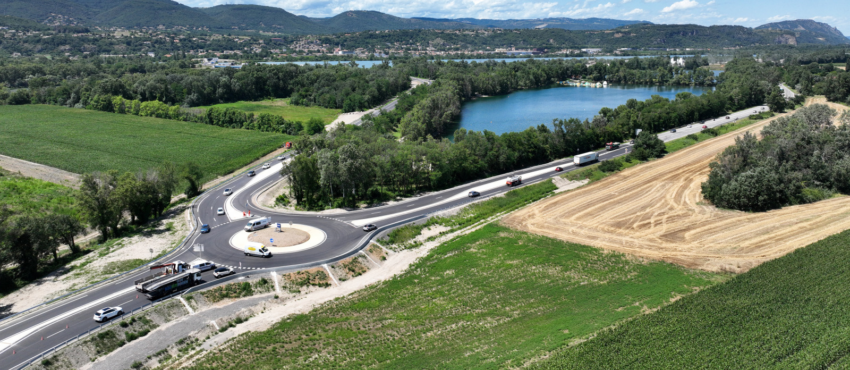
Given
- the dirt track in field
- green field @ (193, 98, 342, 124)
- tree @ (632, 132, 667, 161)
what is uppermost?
green field @ (193, 98, 342, 124)

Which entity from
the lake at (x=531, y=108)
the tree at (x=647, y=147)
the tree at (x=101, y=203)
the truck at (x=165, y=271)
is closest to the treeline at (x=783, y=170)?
the tree at (x=647, y=147)

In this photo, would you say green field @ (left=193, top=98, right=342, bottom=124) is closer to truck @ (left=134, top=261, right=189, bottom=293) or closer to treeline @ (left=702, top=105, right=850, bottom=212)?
truck @ (left=134, top=261, right=189, bottom=293)

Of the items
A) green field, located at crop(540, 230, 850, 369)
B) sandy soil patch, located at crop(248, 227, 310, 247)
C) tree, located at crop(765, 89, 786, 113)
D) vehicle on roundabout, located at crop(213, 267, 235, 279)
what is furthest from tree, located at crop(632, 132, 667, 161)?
vehicle on roundabout, located at crop(213, 267, 235, 279)

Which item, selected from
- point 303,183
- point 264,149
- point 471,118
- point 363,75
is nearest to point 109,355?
point 303,183

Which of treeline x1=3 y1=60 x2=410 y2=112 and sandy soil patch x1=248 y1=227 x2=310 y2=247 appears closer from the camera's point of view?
sandy soil patch x1=248 y1=227 x2=310 y2=247

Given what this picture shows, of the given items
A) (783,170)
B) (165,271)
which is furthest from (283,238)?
(783,170)

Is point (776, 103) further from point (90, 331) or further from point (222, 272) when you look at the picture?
point (90, 331)

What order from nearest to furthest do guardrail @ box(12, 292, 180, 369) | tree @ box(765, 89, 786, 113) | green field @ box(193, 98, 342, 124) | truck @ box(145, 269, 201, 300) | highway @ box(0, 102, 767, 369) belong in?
guardrail @ box(12, 292, 180, 369), highway @ box(0, 102, 767, 369), truck @ box(145, 269, 201, 300), tree @ box(765, 89, 786, 113), green field @ box(193, 98, 342, 124)
